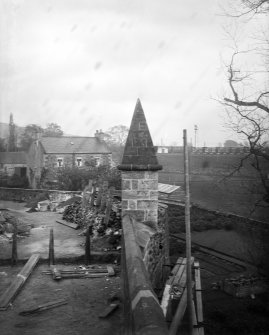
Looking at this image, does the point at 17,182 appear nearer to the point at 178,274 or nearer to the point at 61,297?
the point at 178,274

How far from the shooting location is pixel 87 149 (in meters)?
42.8

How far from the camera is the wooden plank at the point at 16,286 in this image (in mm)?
6949

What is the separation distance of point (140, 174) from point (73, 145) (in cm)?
3595

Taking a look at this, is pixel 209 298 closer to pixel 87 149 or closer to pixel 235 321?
pixel 235 321

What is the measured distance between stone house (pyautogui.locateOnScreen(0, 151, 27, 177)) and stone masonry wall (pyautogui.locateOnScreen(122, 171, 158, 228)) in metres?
43.3

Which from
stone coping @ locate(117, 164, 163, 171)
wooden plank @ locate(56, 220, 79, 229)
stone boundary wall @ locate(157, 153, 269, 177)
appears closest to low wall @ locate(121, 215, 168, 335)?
stone coping @ locate(117, 164, 163, 171)

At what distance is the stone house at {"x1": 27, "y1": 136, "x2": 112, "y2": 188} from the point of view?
1606 inches

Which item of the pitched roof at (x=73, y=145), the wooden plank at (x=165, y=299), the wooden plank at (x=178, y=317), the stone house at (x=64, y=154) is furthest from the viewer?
the pitched roof at (x=73, y=145)

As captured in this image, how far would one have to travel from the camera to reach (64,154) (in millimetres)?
41531

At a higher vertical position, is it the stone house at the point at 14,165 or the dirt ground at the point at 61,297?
the stone house at the point at 14,165

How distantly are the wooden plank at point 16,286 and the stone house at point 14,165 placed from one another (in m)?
41.1

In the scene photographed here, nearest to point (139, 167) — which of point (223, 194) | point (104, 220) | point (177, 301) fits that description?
point (177, 301)

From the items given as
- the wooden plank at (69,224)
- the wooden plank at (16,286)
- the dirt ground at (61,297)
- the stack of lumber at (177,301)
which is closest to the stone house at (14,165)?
the wooden plank at (69,224)

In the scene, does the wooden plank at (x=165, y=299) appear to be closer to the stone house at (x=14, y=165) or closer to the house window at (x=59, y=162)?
the house window at (x=59, y=162)
